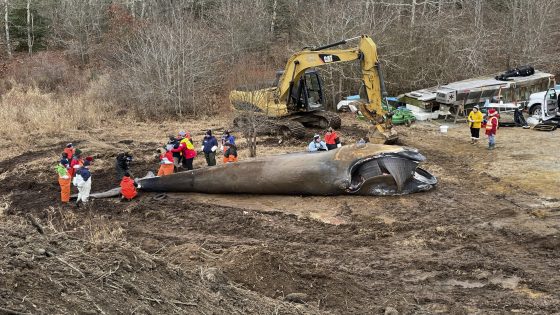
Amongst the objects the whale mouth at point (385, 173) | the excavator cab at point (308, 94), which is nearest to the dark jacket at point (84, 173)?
the whale mouth at point (385, 173)

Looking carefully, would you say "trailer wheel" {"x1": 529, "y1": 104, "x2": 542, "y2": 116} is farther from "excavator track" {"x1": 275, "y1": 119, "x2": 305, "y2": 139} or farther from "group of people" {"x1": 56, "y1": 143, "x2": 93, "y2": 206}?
"group of people" {"x1": 56, "y1": 143, "x2": 93, "y2": 206}

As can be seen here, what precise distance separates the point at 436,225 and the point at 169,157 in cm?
695

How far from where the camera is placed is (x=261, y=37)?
1359 inches

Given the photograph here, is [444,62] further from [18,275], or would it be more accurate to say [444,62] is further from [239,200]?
[18,275]

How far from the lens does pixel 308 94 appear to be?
2050cm

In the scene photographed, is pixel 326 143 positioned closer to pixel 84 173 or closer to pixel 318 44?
pixel 84 173

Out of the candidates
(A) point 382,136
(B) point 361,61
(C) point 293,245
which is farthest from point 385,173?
(B) point 361,61

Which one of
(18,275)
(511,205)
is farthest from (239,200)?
(18,275)

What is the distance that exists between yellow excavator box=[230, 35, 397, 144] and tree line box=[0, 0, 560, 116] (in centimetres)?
221

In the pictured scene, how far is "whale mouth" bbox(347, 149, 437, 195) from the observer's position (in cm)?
1277

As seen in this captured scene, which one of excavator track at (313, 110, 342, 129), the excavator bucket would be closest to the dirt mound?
the excavator bucket

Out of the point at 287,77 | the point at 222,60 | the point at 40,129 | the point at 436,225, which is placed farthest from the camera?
the point at 222,60

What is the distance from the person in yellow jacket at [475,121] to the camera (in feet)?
59.1

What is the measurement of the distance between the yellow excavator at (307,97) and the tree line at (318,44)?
86.8 inches
